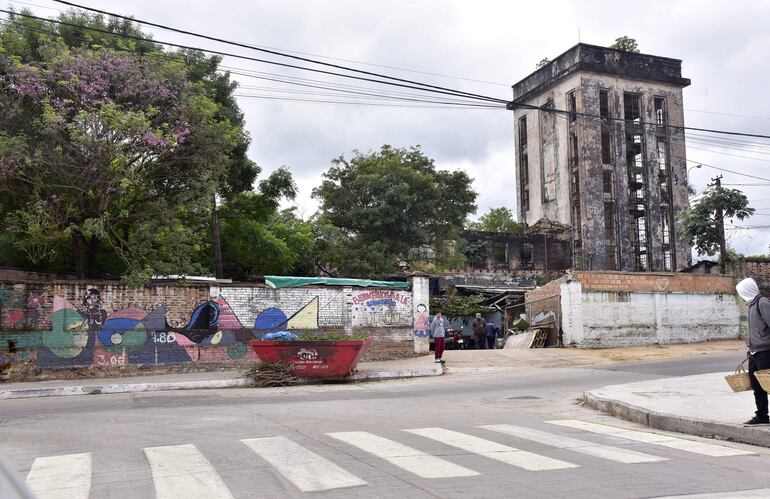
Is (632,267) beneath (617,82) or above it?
beneath

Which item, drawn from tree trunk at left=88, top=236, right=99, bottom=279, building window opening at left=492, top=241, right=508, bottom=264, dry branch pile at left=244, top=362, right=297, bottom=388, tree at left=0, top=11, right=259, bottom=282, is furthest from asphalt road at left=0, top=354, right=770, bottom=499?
building window opening at left=492, top=241, right=508, bottom=264

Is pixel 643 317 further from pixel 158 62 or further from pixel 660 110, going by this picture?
pixel 660 110

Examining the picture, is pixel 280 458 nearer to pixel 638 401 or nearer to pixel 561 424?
pixel 561 424

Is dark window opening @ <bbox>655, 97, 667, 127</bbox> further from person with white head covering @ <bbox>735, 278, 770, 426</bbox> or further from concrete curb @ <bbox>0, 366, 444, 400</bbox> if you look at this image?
person with white head covering @ <bbox>735, 278, 770, 426</bbox>

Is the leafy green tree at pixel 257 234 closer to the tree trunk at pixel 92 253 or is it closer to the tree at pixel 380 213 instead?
the tree at pixel 380 213

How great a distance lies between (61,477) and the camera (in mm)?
5996

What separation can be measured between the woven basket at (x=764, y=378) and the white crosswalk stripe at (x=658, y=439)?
836 millimetres

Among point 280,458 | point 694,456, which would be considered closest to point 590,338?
point 694,456

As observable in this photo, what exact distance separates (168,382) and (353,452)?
10.6 m

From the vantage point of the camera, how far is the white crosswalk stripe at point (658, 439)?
7406 millimetres

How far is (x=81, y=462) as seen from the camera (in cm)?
666

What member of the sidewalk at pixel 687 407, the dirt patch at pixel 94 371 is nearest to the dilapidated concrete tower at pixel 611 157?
the dirt patch at pixel 94 371

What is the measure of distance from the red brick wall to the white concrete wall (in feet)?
0.70

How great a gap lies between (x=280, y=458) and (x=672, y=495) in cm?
368
